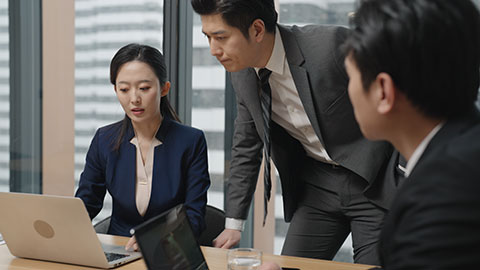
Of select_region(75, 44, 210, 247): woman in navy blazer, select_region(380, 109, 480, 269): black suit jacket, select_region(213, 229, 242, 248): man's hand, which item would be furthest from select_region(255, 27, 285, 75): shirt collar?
select_region(380, 109, 480, 269): black suit jacket

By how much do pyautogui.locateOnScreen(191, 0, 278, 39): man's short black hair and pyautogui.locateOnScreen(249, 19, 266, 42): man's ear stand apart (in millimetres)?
13

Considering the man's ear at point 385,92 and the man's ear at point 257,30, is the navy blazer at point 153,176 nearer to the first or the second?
the man's ear at point 257,30

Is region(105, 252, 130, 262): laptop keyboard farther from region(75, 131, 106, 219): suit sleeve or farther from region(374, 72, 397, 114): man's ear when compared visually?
region(374, 72, 397, 114): man's ear

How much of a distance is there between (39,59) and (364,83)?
235 cm

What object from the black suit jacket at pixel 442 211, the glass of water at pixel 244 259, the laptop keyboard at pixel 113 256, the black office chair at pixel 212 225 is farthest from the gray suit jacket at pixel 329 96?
the black suit jacket at pixel 442 211

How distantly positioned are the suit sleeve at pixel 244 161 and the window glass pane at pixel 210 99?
1.40 m

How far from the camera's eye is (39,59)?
3.02 metres

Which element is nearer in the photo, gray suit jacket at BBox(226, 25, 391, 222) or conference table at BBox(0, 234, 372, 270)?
conference table at BBox(0, 234, 372, 270)

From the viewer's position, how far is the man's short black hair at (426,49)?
3.09ft

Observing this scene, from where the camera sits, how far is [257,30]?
6.47 feet

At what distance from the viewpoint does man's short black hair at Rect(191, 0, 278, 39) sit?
190 cm

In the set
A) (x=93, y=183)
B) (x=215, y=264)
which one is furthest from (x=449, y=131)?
(x=93, y=183)

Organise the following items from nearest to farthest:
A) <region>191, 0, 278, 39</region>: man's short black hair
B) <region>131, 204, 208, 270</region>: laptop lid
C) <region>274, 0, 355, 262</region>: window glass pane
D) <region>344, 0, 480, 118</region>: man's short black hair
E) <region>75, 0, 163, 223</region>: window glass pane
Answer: <region>344, 0, 480, 118</region>: man's short black hair < <region>131, 204, 208, 270</region>: laptop lid < <region>191, 0, 278, 39</region>: man's short black hair < <region>75, 0, 163, 223</region>: window glass pane < <region>274, 0, 355, 262</region>: window glass pane

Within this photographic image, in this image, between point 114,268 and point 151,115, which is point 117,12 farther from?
point 114,268
